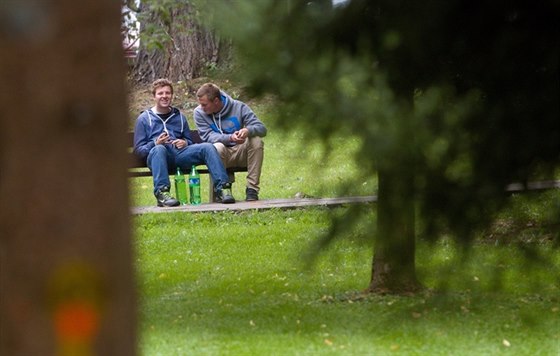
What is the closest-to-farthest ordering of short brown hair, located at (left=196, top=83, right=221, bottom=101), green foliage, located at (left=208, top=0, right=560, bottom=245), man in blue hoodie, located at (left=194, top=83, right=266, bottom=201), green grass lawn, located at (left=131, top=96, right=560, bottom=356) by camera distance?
green foliage, located at (left=208, top=0, right=560, bottom=245)
green grass lawn, located at (left=131, top=96, right=560, bottom=356)
short brown hair, located at (left=196, top=83, right=221, bottom=101)
man in blue hoodie, located at (left=194, top=83, right=266, bottom=201)

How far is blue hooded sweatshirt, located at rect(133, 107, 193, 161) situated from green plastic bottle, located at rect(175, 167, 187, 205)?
352 mm

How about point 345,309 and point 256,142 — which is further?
point 256,142

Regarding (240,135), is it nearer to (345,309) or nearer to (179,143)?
(179,143)

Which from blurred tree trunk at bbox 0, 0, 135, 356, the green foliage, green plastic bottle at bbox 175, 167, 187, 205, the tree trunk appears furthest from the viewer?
green plastic bottle at bbox 175, 167, 187, 205

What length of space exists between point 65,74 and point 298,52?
3228mm

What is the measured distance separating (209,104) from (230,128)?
1.63 feet

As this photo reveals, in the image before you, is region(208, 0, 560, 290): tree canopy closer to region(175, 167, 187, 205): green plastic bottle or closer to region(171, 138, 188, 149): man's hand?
region(171, 138, 188, 149): man's hand

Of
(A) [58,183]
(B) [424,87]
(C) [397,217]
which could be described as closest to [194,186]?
(C) [397,217]

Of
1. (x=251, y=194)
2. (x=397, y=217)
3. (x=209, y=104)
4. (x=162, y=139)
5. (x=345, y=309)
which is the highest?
(x=209, y=104)

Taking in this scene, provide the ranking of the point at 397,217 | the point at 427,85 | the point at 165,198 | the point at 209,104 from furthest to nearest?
the point at 165,198
the point at 209,104
the point at 397,217
the point at 427,85

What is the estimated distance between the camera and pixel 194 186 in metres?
12.7

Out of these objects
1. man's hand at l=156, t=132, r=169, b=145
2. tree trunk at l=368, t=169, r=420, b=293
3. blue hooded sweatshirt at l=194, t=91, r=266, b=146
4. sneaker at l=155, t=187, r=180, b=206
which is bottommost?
sneaker at l=155, t=187, r=180, b=206

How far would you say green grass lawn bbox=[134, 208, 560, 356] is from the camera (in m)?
5.36

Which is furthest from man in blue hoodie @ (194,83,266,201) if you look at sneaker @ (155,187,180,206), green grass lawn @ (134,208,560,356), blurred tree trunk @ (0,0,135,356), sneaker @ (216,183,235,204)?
blurred tree trunk @ (0,0,135,356)
